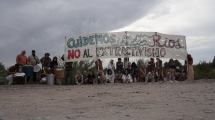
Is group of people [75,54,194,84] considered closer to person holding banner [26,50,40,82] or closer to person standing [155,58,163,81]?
person standing [155,58,163,81]

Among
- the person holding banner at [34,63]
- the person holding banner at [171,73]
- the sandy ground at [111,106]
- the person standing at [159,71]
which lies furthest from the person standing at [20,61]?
the person holding banner at [171,73]

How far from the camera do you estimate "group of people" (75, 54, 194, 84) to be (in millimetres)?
22219

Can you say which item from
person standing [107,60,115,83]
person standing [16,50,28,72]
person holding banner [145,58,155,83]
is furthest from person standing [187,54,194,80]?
person standing [16,50,28,72]

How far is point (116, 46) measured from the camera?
2370 centimetres

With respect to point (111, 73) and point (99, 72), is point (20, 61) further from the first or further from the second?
point (111, 73)

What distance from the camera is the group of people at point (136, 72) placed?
2222 cm

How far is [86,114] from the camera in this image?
398 inches

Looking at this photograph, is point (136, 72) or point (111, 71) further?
point (136, 72)

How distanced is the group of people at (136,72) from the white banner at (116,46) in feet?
1.77

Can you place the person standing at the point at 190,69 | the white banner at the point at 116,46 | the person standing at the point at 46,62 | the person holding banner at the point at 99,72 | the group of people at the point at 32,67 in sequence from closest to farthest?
the group of people at the point at 32,67 < the person standing at the point at 46,62 < the person holding banner at the point at 99,72 < the white banner at the point at 116,46 < the person standing at the point at 190,69

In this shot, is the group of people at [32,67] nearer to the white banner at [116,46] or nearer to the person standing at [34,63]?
the person standing at [34,63]

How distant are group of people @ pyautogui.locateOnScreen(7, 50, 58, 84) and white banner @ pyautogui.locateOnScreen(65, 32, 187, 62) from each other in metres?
1.86

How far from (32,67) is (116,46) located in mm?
4720

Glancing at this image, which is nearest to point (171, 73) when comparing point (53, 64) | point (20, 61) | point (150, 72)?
point (150, 72)
